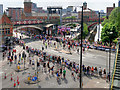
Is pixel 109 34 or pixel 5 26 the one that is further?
pixel 5 26

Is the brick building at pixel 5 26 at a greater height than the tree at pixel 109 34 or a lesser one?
greater

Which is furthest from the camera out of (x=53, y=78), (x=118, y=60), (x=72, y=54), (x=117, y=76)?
(x=72, y=54)

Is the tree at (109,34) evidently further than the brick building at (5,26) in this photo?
No

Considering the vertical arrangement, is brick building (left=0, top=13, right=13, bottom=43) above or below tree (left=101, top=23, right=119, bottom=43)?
above

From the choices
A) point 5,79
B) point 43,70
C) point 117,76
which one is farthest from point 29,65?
point 117,76

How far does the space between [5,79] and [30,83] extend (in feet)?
11.4

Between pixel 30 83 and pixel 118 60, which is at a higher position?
pixel 118 60

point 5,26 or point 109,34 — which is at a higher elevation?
point 5,26

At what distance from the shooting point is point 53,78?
23.2m

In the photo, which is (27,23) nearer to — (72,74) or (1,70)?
(1,70)

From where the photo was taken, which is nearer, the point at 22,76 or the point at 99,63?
the point at 22,76

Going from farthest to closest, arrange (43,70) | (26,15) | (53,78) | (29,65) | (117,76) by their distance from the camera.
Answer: (26,15) < (29,65) < (43,70) < (53,78) < (117,76)

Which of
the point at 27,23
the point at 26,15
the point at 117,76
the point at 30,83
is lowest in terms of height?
the point at 30,83

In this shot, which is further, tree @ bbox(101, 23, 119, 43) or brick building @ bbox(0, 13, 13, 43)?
brick building @ bbox(0, 13, 13, 43)
